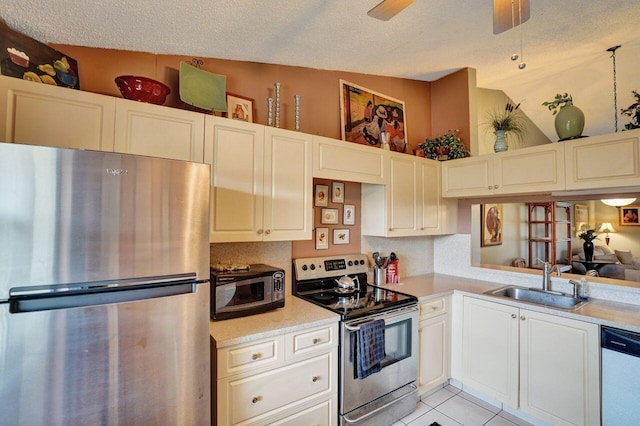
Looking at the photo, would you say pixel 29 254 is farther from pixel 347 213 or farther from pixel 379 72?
Result: pixel 379 72

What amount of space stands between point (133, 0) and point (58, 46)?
0.57 m

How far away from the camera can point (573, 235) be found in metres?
5.20

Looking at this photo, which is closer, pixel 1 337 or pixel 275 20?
pixel 1 337

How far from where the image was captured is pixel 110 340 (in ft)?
3.60

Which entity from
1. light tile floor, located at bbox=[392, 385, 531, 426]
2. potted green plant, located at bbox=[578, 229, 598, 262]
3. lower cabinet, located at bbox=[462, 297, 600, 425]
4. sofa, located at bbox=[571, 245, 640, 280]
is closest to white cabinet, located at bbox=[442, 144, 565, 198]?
lower cabinet, located at bbox=[462, 297, 600, 425]

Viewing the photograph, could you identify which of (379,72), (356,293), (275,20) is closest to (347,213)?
(356,293)

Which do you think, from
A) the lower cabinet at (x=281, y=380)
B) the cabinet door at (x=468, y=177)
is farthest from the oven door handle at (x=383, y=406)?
the cabinet door at (x=468, y=177)

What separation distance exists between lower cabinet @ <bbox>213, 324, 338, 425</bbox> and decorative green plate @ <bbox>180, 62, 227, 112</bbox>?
1.47 metres

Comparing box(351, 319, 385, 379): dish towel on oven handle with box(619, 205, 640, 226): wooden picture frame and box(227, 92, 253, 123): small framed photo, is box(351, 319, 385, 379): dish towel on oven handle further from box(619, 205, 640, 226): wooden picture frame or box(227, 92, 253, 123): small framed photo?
box(619, 205, 640, 226): wooden picture frame

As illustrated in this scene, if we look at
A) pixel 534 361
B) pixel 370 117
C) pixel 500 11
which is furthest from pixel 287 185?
pixel 534 361

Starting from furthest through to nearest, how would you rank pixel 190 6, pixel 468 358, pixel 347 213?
pixel 347 213 → pixel 468 358 → pixel 190 6

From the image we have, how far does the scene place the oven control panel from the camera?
2422mm

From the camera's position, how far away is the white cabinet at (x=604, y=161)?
2.04 m

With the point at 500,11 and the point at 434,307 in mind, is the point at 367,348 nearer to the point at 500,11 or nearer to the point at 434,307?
the point at 434,307
